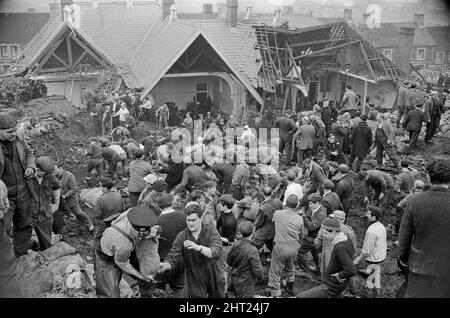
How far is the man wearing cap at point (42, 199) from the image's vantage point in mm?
7477

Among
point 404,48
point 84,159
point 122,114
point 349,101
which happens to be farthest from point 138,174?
point 404,48

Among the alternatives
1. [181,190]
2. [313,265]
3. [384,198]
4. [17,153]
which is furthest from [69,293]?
[384,198]

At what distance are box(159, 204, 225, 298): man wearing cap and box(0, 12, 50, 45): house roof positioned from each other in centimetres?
4120

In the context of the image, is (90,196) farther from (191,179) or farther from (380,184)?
(380,184)

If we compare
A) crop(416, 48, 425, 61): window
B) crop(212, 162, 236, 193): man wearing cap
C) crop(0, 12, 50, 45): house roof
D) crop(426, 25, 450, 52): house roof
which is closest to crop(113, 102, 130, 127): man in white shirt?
crop(212, 162, 236, 193): man wearing cap

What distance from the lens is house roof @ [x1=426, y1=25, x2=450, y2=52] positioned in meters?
41.1

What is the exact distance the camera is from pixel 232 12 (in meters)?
24.2

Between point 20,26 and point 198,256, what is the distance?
1706 inches

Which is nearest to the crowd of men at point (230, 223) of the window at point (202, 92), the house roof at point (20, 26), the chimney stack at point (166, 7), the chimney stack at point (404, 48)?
the window at point (202, 92)

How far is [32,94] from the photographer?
17938 mm

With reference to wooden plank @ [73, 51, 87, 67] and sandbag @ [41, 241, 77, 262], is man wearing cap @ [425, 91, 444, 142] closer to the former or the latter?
sandbag @ [41, 241, 77, 262]

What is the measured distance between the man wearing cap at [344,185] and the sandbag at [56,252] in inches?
205

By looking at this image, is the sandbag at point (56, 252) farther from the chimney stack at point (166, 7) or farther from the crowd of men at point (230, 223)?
the chimney stack at point (166, 7)
